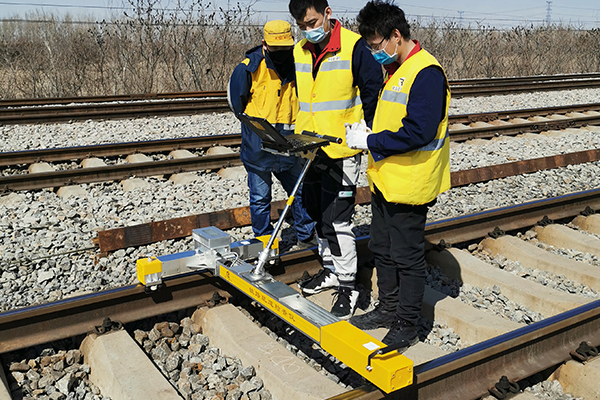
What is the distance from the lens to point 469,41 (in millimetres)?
25109

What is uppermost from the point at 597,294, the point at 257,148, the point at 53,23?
the point at 53,23

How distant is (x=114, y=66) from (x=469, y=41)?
15050 millimetres

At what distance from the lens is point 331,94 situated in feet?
12.7

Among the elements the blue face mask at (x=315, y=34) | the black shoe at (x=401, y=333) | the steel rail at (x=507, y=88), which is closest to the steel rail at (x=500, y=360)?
the black shoe at (x=401, y=333)

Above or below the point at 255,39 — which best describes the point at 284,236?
below

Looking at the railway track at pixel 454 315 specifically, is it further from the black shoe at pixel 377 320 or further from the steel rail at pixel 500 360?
the black shoe at pixel 377 320

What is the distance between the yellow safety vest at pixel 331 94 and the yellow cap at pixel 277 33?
0.27 metres

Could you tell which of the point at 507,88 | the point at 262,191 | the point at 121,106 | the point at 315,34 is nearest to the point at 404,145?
the point at 315,34

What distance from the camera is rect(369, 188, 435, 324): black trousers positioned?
11.7 ft

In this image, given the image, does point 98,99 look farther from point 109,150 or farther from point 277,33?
point 277,33

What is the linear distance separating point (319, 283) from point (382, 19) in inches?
84.7

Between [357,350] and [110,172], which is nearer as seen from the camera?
[357,350]

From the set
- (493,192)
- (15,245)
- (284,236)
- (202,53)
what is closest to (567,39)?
(202,53)

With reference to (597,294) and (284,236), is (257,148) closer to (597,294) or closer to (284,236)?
(284,236)
